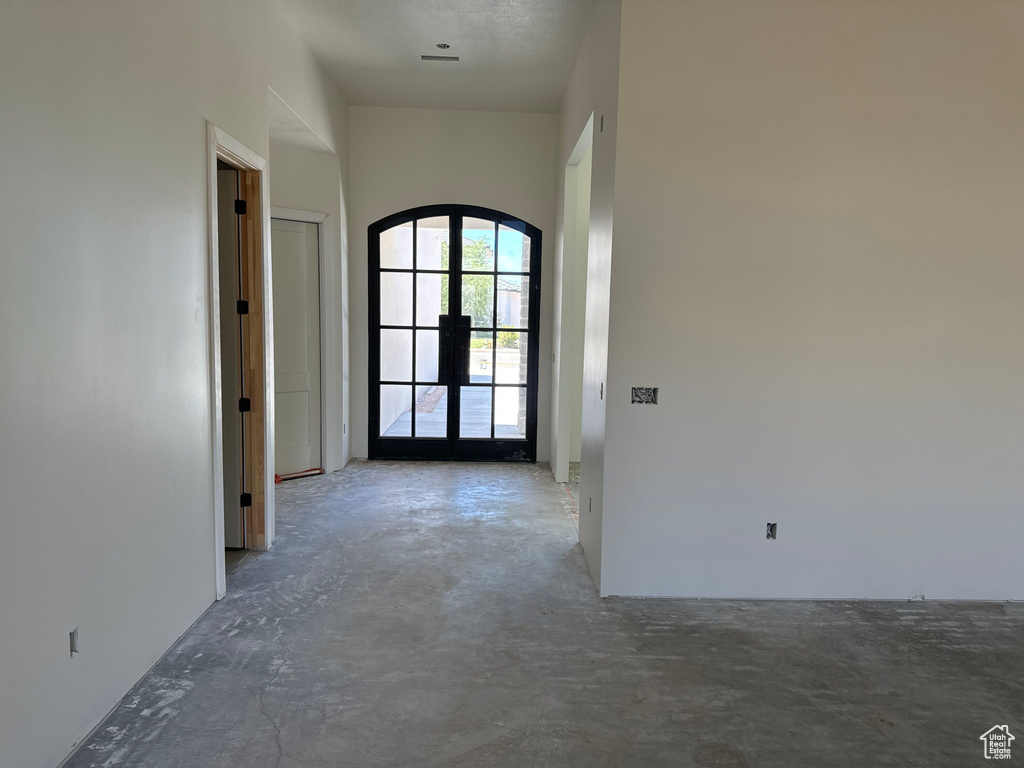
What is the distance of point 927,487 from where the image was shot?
3.59 meters

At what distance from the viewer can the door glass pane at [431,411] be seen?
21.6ft

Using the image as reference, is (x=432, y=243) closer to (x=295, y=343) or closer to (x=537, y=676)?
(x=295, y=343)

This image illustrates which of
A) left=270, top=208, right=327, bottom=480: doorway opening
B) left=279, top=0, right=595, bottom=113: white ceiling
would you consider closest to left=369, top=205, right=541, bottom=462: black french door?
left=270, top=208, right=327, bottom=480: doorway opening

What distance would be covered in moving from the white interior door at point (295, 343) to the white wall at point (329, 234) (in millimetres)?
95

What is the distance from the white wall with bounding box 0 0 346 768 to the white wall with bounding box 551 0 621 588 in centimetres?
201

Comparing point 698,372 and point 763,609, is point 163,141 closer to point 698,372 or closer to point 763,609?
point 698,372

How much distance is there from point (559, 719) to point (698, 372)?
1.84 meters

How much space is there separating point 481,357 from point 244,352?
9.35 feet

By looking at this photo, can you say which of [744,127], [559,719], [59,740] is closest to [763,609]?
[559,719]

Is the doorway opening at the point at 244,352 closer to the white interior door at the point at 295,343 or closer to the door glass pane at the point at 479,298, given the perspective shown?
the white interior door at the point at 295,343

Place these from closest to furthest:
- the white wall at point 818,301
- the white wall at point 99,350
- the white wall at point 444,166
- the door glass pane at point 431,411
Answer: the white wall at point 99,350 < the white wall at point 818,301 < the white wall at point 444,166 < the door glass pane at point 431,411

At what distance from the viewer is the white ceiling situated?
414cm

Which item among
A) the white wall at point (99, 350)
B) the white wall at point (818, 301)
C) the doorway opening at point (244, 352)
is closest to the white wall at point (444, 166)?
the doorway opening at point (244, 352)

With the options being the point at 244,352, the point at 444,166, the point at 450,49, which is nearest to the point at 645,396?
the point at 244,352
